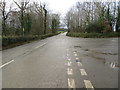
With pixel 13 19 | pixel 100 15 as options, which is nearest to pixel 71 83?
pixel 13 19

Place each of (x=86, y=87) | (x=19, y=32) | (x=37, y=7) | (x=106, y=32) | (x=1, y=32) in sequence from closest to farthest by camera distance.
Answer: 1. (x=86, y=87)
2. (x=1, y=32)
3. (x=19, y=32)
4. (x=106, y=32)
5. (x=37, y=7)

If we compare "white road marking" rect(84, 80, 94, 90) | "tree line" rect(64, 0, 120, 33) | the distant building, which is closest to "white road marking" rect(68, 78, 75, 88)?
"white road marking" rect(84, 80, 94, 90)

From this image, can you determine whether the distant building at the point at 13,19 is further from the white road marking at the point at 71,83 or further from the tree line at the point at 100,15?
the white road marking at the point at 71,83

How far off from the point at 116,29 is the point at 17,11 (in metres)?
27.2

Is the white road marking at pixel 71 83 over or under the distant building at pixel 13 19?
under

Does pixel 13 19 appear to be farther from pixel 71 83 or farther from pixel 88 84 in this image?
pixel 88 84

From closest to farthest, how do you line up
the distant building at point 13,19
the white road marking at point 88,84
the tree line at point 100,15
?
the white road marking at point 88,84, the distant building at point 13,19, the tree line at point 100,15

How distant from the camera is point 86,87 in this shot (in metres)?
3.53

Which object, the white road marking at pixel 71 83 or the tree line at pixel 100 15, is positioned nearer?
the white road marking at pixel 71 83

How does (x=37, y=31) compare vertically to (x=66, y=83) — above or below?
above

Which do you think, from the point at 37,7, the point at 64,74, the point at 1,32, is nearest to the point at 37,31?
the point at 37,7

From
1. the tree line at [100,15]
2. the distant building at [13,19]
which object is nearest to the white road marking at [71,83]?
the distant building at [13,19]

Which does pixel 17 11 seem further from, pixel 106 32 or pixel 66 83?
pixel 66 83

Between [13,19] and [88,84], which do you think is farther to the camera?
A: [13,19]
